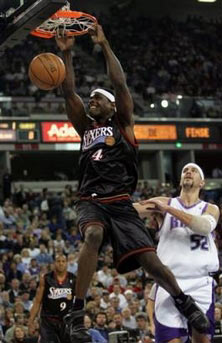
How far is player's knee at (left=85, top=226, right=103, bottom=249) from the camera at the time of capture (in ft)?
21.7

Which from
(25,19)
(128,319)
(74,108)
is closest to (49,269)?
(128,319)

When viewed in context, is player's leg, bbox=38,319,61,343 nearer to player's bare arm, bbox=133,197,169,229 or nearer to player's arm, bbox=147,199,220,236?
player's bare arm, bbox=133,197,169,229

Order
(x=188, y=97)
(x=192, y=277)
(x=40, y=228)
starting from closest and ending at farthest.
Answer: (x=192, y=277) < (x=40, y=228) < (x=188, y=97)

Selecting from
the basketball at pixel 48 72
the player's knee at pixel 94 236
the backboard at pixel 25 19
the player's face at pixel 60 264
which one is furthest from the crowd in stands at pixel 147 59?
the player's knee at pixel 94 236

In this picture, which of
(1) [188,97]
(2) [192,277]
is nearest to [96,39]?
(2) [192,277]

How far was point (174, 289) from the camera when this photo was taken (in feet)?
22.5

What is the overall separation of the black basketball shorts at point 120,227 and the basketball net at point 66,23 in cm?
167

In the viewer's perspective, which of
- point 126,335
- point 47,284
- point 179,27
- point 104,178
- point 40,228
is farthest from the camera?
point 179,27

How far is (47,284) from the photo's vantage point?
459 inches

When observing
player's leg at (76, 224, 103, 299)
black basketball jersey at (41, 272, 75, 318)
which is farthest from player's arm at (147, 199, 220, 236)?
black basketball jersey at (41, 272, 75, 318)

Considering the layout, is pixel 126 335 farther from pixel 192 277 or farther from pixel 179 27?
pixel 179 27

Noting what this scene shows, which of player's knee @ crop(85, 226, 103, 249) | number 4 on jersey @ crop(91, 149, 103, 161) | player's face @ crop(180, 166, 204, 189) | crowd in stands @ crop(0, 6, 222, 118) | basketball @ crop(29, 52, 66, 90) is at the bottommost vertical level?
player's knee @ crop(85, 226, 103, 249)

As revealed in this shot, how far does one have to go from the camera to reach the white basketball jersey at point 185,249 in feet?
24.3

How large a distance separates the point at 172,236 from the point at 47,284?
4463 millimetres
